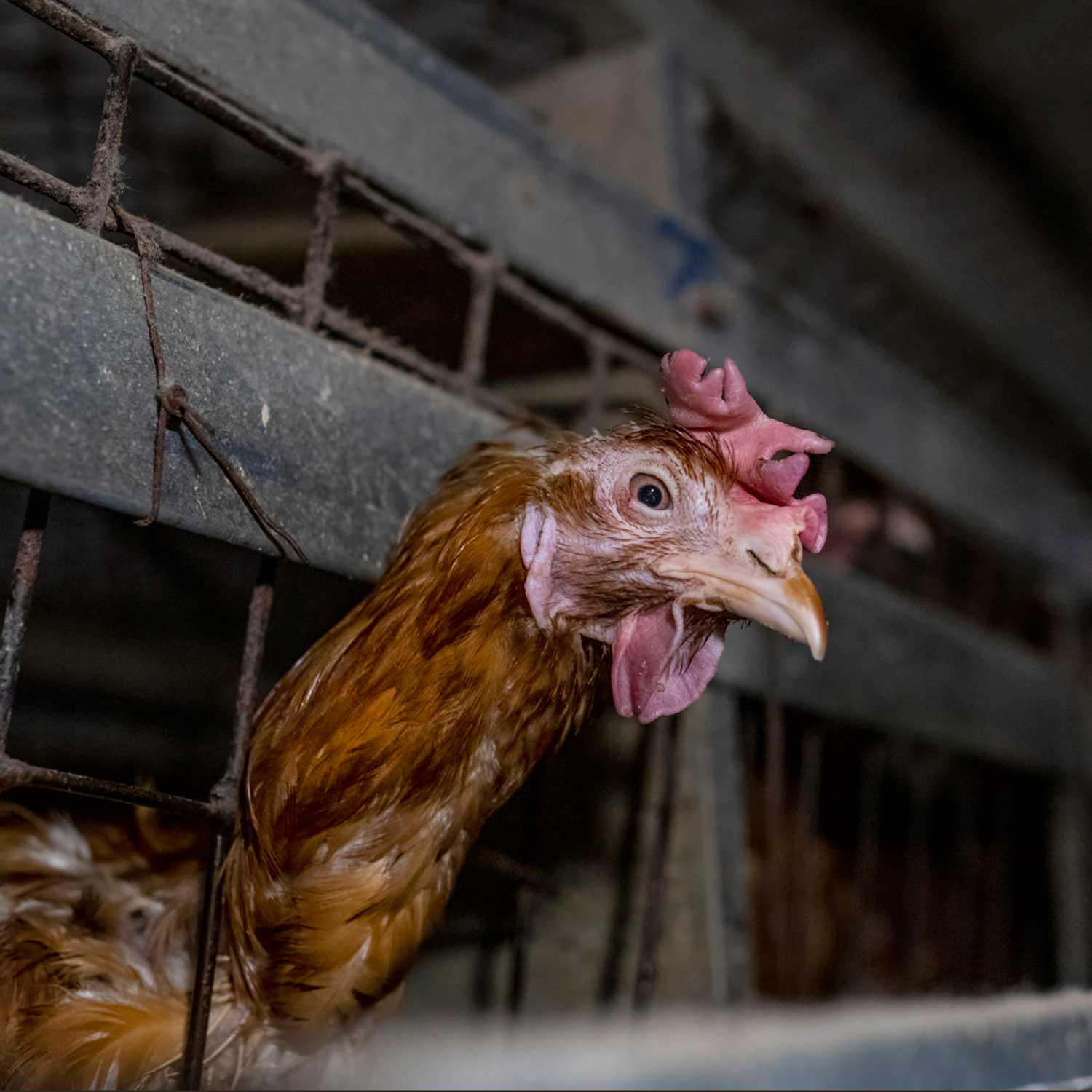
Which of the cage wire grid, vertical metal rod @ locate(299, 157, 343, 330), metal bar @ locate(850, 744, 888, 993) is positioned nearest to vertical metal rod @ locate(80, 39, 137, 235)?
the cage wire grid

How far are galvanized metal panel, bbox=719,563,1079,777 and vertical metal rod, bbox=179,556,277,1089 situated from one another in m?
1.09

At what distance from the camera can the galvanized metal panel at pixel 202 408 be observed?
113 centimetres

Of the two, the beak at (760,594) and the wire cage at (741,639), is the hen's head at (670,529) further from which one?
the wire cage at (741,639)

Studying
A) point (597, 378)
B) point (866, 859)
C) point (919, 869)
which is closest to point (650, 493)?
point (597, 378)

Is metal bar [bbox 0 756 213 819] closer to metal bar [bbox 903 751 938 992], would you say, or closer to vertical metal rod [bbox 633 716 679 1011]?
vertical metal rod [bbox 633 716 679 1011]

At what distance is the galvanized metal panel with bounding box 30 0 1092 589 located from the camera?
153 cm

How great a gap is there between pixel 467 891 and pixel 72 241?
146cm

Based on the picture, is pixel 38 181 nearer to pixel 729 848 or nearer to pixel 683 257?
pixel 683 257

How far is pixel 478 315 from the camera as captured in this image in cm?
189

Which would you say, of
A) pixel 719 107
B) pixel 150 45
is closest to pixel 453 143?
pixel 150 45

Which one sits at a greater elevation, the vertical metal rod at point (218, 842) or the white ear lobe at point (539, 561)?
the white ear lobe at point (539, 561)

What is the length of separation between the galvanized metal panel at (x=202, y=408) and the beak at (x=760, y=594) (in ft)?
1.70

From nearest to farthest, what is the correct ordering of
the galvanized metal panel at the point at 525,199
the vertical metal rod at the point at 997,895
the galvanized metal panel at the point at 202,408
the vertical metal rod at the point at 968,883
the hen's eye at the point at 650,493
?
the galvanized metal panel at the point at 202,408
the hen's eye at the point at 650,493
the galvanized metal panel at the point at 525,199
the vertical metal rod at the point at 968,883
the vertical metal rod at the point at 997,895

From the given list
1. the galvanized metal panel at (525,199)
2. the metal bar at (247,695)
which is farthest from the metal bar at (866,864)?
the metal bar at (247,695)
